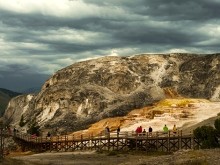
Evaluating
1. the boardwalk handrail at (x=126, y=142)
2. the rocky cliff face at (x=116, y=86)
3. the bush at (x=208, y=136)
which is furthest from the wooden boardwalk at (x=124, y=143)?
the rocky cliff face at (x=116, y=86)

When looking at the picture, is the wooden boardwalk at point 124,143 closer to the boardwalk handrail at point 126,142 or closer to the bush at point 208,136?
the boardwalk handrail at point 126,142

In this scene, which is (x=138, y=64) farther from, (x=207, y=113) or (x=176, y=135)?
(x=176, y=135)

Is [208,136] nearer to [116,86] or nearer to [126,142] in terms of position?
[126,142]

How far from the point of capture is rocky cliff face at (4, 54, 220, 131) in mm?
119625

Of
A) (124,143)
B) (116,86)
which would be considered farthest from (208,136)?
(116,86)

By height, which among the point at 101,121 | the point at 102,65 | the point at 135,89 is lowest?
the point at 101,121

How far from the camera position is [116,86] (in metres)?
136

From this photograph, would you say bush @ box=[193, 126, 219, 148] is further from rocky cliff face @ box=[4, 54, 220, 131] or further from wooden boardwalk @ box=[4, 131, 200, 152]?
rocky cliff face @ box=[4, 54, 220, 131]

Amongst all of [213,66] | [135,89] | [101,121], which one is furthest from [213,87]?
[101,121]

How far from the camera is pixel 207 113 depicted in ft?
326

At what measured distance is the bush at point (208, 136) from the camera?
2234 inches

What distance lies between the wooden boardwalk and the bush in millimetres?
1786

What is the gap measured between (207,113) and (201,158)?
60.7m

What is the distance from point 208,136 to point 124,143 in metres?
19.6
